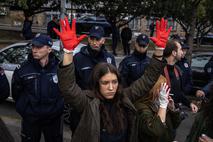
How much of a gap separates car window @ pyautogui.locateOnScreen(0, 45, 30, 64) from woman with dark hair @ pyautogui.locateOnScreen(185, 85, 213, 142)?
5.46 meters

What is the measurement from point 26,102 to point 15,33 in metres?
21.0

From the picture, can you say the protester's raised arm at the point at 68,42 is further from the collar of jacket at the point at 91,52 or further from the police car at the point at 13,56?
the police car at the point at 13,56

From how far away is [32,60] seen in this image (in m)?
4.12

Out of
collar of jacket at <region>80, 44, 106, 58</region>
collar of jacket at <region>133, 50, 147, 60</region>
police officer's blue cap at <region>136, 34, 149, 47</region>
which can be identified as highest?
police officer's blue cap at <region>136, 34, 149, 47</region>

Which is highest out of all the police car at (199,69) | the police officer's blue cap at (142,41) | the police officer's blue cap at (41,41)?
the police officer's blue cap at (41,41)

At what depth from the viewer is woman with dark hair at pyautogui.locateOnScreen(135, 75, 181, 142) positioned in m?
2.95

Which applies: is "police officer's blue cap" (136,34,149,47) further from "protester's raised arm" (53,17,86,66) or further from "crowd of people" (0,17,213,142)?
"protester's raised arm" (53,17,86,66)

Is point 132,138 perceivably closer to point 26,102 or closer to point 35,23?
point 26,102

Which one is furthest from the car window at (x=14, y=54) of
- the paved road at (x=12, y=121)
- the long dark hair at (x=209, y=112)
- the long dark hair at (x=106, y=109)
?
the long dark hair at (x=209, y=112)

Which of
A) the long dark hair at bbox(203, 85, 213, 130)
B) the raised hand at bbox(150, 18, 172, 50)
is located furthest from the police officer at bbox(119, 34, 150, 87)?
the long dark hair at bbox(203, 85, 213, 130)

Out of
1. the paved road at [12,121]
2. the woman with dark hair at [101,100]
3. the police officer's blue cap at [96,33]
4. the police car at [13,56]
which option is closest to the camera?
the woman with dark hair at [101,100]

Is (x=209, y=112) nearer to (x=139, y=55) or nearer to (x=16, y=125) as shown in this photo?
(x=139, y=55)

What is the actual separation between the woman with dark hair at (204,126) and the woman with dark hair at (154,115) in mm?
278

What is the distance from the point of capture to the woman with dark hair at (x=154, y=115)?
9.68 ft
